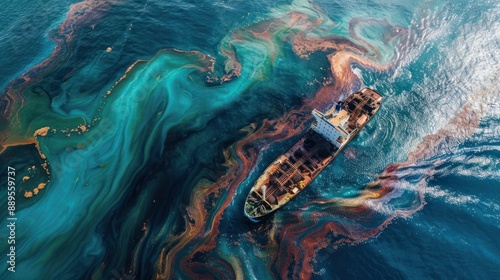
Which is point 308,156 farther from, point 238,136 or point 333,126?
point 238,136

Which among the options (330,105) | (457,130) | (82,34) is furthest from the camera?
(82,34)

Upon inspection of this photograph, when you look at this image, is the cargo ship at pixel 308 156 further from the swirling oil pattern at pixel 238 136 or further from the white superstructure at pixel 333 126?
the swirling oil pattern at pixel 238 136

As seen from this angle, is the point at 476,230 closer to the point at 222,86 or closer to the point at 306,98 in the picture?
the point at 306,98

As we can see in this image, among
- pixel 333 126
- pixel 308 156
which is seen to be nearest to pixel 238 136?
pixel 308 156

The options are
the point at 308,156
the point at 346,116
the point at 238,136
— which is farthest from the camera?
the point at 238,136

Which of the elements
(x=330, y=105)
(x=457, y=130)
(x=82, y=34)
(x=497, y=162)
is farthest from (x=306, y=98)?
(x=82, y=34)

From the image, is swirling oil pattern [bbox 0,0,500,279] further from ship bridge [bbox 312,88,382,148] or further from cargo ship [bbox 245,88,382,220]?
ship bridge [bbox 312,88,382,148]
